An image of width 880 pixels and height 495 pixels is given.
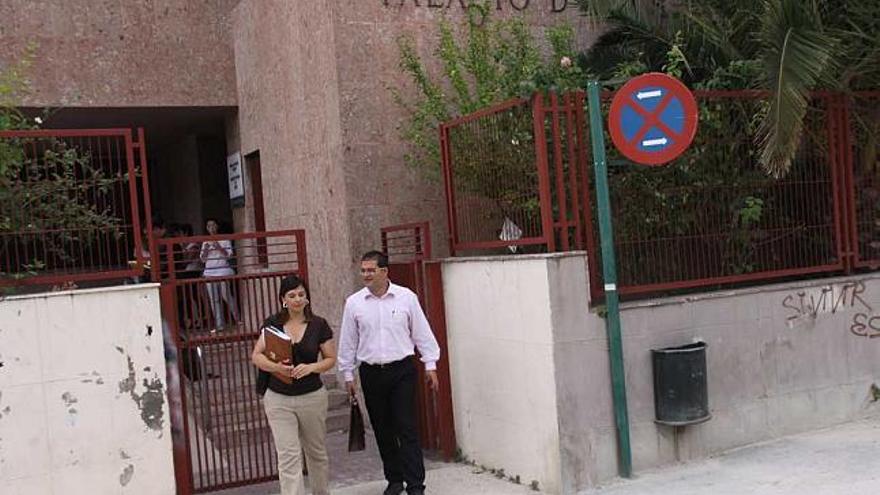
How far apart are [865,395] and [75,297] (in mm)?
6459

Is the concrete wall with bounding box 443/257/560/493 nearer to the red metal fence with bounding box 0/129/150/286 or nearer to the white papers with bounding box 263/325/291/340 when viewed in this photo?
the white papers with bounding box 263/325/291/340

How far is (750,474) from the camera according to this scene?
20.3 ft

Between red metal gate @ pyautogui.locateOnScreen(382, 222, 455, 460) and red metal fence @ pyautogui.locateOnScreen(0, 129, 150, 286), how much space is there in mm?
2327

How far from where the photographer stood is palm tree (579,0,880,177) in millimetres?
6797

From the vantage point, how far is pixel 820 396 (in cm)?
726

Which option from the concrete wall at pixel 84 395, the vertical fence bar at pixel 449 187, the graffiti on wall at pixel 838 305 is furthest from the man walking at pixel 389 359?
the graffiti on wall at pixel 838 305

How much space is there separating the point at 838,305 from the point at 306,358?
4.63 m

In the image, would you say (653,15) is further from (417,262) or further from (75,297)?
(75,297)

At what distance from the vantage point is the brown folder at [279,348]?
5.57m

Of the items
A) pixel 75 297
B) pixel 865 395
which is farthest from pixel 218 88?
pixel 865 395

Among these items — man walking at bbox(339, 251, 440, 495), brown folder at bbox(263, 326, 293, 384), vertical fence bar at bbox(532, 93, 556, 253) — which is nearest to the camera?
brown folder at bbox(263, 326, 293, 384)

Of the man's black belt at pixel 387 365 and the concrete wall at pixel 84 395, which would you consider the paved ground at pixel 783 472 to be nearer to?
the man's black belt at pixel 387 365

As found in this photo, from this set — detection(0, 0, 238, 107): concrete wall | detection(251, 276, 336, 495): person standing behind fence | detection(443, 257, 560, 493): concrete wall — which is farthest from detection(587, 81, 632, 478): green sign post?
detection(0, 0, 238, 107): concrete wall

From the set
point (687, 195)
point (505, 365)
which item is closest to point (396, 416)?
point (505, 365)
